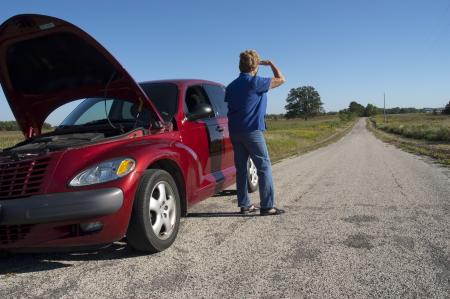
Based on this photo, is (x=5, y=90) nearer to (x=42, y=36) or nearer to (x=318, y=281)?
(x=42, y=36)

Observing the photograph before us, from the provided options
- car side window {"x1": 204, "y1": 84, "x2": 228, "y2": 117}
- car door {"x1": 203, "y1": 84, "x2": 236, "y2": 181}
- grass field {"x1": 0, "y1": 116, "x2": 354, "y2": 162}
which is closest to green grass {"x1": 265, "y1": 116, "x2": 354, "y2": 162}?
grass field {"x1": 0, "y1": 116, "x2": 354, "y2": 162}

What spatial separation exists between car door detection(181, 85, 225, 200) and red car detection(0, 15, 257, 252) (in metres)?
0.01

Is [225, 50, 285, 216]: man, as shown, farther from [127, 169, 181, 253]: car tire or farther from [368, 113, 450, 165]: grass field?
[368, 113, 450, 165]: grass field

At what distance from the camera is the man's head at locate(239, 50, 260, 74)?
16.9 feet

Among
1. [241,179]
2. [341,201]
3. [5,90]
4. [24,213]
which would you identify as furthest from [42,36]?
[341,201]

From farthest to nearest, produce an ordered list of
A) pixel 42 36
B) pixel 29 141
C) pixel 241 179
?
pixel 241 179
pixel 29 141
pixel 42 36

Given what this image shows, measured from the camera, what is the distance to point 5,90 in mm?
4887

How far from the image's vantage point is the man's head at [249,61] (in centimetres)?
515

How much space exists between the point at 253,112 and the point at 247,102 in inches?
5.8

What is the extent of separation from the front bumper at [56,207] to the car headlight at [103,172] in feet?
0.36

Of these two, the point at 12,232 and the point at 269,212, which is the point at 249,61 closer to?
the point at 269,212

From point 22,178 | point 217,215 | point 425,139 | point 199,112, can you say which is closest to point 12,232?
point 22,178

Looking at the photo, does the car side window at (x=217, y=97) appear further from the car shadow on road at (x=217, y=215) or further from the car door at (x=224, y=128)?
the car shadow on road at (x=217, y=215)

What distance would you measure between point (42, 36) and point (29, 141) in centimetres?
121
